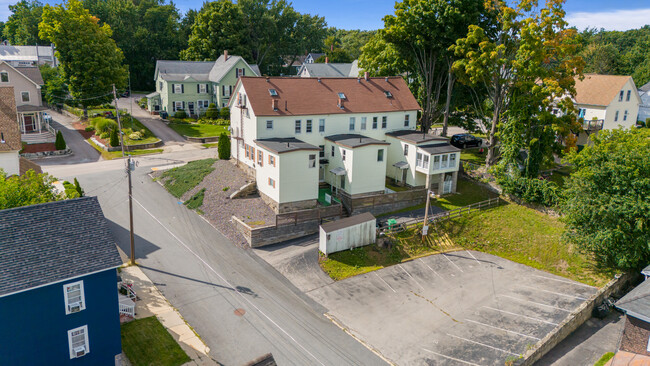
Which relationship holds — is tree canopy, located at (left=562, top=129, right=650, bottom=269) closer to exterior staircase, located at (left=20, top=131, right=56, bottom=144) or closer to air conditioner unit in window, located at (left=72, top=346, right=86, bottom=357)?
air conditioner unit in window, located at (left=72, top=346, right=86, bottom=357)

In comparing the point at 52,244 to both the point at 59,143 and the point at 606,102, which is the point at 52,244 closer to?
the point at 59,143

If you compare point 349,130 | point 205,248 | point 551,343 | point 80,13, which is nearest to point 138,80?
point 80,13

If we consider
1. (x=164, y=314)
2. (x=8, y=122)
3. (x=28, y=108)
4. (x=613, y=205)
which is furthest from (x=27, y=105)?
(x=613, y=205)

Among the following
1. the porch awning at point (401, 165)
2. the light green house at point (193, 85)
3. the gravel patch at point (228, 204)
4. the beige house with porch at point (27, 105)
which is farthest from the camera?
the light green house at point (193, 85)

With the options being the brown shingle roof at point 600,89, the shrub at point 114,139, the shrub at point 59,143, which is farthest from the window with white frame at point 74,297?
the brown shingle roof at point 600,89

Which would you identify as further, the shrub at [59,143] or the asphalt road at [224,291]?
the shrub at [59,143]

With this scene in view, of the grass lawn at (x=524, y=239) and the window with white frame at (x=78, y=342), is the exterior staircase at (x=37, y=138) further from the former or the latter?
the grass lawn at (x=524, y=239)

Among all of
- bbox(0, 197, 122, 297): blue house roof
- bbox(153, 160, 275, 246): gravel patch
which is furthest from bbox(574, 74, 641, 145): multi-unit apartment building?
bbox(0, 197, 122, 297): blue house roof
